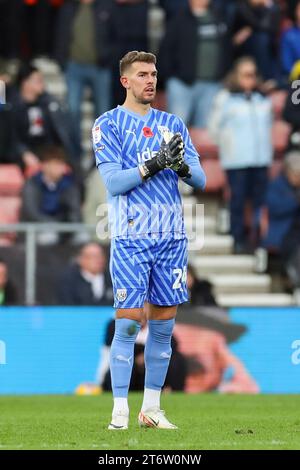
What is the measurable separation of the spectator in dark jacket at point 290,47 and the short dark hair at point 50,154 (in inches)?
137

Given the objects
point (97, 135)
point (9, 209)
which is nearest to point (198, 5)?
point (9, 209)

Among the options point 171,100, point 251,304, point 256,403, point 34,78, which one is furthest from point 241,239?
point 256,403

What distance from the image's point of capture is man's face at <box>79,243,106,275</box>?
50.2 feet

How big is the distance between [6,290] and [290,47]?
5833 millimetres

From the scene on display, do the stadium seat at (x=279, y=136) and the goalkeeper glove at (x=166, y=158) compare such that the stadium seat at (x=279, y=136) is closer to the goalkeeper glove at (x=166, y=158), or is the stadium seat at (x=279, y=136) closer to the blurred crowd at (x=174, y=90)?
the blurred crowd at (x=174, y=90)

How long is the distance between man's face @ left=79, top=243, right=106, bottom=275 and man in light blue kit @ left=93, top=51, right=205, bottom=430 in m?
6.45

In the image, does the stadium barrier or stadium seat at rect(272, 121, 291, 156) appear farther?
stadium seat at rect(272, 121, 291, 156)

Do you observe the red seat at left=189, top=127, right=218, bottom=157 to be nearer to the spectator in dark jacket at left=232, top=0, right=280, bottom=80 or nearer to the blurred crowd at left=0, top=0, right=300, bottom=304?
the blurred crowd at left=0, top=0, right=300, bottom=304

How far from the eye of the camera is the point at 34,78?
1747 centimetres

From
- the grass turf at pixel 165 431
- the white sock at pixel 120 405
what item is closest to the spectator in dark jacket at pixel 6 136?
the grass turf at pixel 165 431

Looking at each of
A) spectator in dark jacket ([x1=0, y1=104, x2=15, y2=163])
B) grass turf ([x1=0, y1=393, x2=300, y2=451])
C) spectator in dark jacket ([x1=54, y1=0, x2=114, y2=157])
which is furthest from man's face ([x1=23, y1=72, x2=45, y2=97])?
grass turf ([x1=0, y1=393, x2=300, y2=451])

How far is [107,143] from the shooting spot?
8.68 metres

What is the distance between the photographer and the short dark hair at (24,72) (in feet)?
57.8

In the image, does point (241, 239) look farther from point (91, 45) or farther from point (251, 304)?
point (91, 45)
